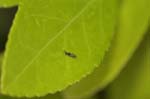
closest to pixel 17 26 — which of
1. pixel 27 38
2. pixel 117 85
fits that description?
pixel 27 38

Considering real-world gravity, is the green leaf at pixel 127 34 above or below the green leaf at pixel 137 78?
above

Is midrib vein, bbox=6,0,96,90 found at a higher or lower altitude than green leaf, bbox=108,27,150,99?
higher

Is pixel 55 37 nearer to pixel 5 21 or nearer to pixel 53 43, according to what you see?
pixel 53 43

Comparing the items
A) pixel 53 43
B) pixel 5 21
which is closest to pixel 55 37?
pixel 53 43
